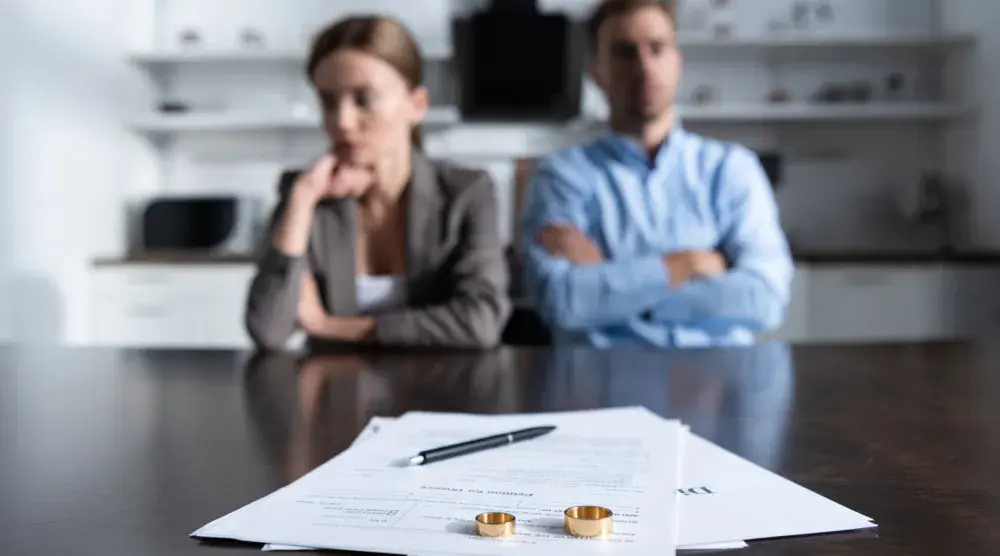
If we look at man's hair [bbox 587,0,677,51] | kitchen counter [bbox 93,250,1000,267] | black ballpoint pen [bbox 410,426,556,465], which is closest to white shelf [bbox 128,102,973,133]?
kitchen counter [bbox 93,250,1000,267]

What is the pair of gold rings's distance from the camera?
15.2 inches

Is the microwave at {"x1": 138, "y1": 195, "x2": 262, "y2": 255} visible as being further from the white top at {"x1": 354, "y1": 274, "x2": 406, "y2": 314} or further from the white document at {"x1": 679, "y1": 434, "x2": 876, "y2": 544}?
the white document at {"x1": 679, "y1": 434, "x2": 876, "y2": 544}

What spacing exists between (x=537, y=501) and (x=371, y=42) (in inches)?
45.4

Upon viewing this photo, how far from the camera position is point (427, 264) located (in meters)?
1.51

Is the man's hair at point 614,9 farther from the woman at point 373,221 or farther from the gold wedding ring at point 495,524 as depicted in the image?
the gold wedding ring at point 495,524

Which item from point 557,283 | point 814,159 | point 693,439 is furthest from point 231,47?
point 693,439

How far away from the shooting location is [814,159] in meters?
4.00

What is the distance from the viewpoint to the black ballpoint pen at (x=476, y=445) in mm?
528

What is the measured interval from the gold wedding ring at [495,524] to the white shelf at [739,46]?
11.7ft

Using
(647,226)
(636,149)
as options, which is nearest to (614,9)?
(636,149)

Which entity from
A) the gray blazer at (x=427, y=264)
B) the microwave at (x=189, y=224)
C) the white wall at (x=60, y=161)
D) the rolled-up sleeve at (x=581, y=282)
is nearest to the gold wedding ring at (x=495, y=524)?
the gray blazer at (x=427, y=264)

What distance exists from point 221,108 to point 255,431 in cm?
369

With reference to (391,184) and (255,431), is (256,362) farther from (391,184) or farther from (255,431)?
(391,184)

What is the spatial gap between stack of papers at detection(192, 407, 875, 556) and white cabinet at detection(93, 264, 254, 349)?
9.84 ft
